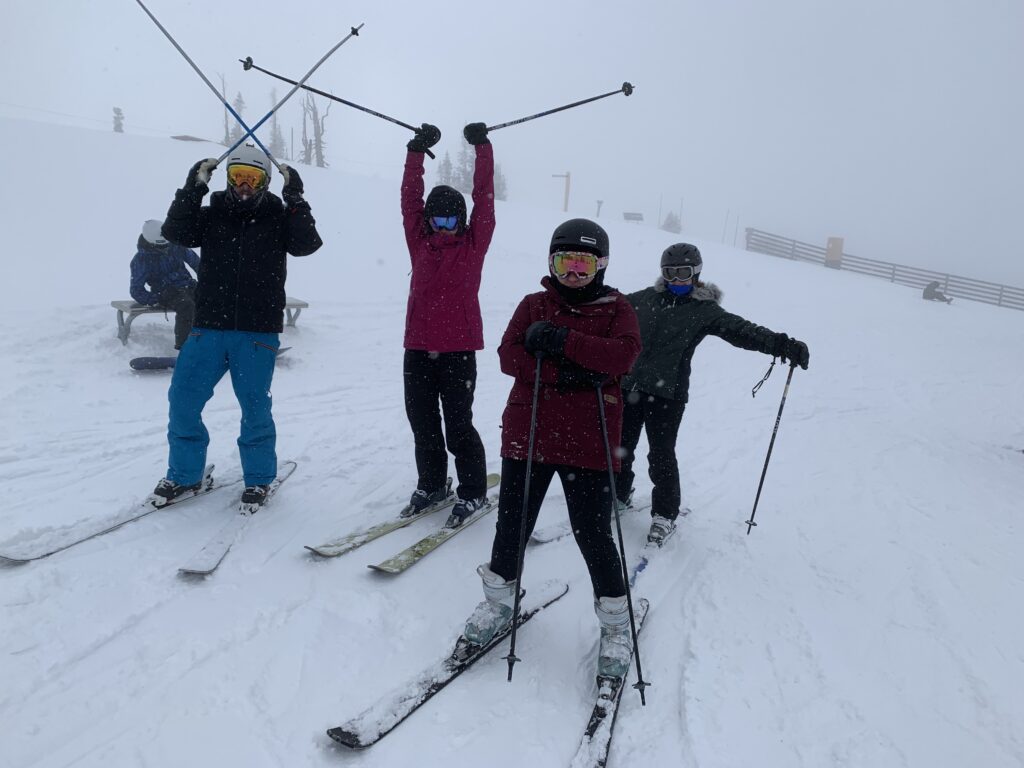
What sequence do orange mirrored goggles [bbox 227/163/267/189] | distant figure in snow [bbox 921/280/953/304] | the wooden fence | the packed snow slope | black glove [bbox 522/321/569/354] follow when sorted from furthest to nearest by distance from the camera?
1. the wooden fence
2. distant figure in snow [bbox 921/280/953/304]
3. orange mirrored goggles [bbox 227/163/267/189]
4. black glove [bbox 522/321/569/354]
5. the packed snow slope

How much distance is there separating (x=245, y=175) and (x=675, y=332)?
2.90 m

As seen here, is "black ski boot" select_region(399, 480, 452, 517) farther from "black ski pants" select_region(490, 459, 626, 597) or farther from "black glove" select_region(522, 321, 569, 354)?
"black glove" select_region(522, 321, 569, 354)

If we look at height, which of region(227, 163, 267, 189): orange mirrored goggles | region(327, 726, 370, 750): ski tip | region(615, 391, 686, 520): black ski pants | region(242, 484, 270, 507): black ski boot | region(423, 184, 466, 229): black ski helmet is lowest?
region(327, 726, 370, 750): ski tip

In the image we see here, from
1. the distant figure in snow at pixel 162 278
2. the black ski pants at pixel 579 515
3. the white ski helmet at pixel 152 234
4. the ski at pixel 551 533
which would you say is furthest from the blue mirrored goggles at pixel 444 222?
the white ski helmet at pixel 152 234

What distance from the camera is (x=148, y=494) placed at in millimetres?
4027

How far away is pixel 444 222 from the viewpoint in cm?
379

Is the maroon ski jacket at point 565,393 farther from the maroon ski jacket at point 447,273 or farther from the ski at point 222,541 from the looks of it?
the ski at point 222,541

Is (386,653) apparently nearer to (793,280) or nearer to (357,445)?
(357,445)

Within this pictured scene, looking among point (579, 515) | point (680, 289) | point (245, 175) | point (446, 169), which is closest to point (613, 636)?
point (579, 515)

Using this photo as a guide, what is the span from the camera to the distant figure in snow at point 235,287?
3721mm

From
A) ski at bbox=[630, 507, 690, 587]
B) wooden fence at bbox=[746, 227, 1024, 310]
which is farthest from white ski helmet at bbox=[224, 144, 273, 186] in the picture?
wooden fence at bbox=[746, 227, 1024, 310]

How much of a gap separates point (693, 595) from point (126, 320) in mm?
7669

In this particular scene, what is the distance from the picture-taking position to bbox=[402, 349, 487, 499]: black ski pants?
12.8ft

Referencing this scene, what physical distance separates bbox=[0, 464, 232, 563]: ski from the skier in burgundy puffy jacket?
224 cm
